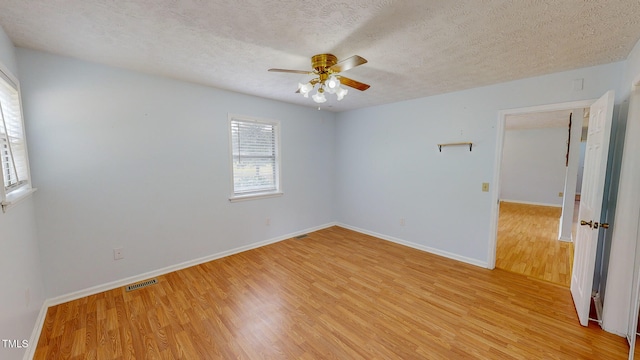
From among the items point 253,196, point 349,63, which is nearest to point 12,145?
point 253,196

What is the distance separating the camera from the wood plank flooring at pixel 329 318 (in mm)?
1771

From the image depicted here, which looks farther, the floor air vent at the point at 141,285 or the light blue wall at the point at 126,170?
the floor air vent at the point at 141,285

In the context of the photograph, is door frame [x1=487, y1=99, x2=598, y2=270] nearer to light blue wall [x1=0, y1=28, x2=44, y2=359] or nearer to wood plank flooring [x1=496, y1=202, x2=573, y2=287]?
wood plank flooring [x1=496, y1=202, x2=573, y2=287]

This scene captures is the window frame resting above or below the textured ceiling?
below

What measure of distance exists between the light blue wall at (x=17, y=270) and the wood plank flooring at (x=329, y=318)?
0.28m

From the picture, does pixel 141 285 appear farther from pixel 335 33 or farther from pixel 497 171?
pixel 497 171

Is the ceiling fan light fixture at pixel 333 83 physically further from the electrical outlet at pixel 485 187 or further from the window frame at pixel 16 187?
the electrical outlet at pixel 485 187

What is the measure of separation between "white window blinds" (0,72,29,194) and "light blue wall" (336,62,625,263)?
4.14 meters

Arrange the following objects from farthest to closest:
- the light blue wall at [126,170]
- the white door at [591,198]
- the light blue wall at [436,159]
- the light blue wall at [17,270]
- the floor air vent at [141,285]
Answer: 1. the light blue wall at [436,159]
2. the floor air vent at [141,285]
3. the light blue wall at [126,170]
4. the white door at [591,198]
5. the light blue wall at [17,270]

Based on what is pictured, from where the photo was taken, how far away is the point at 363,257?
344 centimetres

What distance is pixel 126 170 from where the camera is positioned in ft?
8.60

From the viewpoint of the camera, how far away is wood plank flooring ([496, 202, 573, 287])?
9.77ft

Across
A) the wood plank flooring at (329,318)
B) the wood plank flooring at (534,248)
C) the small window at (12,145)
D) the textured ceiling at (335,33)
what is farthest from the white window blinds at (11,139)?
the wood plank flooring at (534,248)

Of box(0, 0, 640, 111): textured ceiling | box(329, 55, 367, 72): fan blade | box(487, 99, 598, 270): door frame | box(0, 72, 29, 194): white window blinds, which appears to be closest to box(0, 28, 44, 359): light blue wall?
box(0, 72, 29, 194): white window blinds
